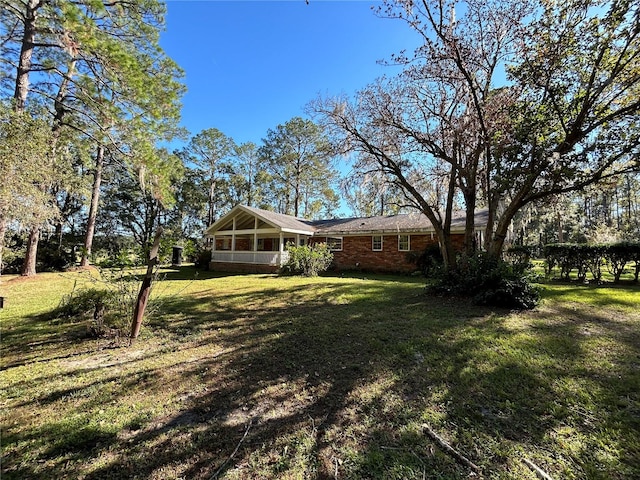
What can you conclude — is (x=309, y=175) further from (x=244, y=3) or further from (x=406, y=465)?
(x=406, y=465)

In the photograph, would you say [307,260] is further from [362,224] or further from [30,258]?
[30,258]

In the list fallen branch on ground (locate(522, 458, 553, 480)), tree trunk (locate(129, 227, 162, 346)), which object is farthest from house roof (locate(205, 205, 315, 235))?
fallen branch on ground (locate(522, 458, 553, 480))

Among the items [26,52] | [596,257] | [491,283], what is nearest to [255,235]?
[26,52]

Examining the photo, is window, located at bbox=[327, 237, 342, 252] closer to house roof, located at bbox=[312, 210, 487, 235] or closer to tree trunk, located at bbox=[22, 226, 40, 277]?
house roof, located at bbox=[312, 210, 487, 235]

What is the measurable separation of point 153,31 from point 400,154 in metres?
8.36

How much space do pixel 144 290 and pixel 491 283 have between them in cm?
729

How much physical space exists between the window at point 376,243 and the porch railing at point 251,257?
5.14m

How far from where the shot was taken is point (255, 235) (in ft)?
56.6

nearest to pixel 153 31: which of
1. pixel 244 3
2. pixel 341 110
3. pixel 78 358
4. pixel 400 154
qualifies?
pixel 244 3

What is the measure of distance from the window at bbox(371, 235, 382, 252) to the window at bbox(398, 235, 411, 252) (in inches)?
45.6

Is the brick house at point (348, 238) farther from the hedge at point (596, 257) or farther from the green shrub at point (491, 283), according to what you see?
the green shrub at point (491, 283)

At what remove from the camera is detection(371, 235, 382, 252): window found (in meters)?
16.6

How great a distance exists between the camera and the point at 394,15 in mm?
6527

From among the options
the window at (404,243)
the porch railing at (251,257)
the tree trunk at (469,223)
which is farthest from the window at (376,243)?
the tree trunk at (469,223)
